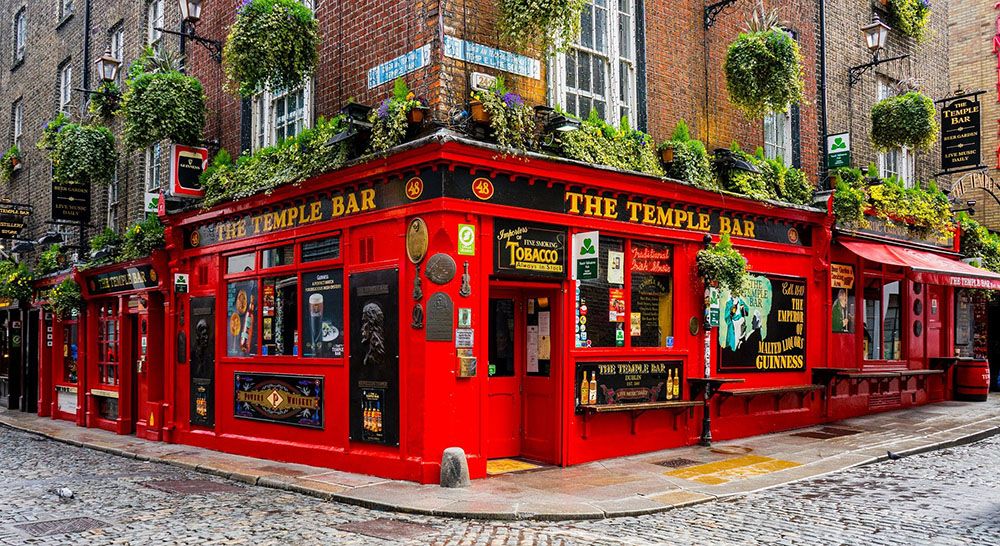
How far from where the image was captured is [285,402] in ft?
41.1

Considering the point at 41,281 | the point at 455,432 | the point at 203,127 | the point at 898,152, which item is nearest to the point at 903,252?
the point at 898,152

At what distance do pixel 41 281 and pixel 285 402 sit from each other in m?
12.0

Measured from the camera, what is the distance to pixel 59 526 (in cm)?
812

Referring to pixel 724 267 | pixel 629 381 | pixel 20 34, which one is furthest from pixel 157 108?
pixel 20 34

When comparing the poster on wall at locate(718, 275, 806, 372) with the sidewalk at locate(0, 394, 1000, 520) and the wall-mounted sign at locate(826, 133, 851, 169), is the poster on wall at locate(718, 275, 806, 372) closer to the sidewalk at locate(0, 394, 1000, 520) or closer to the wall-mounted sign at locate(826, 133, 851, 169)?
the sidewalk at locate(0, 394, 1000, 520)

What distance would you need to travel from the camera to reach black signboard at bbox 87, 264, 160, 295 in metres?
16.1

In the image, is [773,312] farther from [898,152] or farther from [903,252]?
[898,152]

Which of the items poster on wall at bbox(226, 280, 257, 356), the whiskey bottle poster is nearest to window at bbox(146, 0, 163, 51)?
poster on wall at bbox(226, 280, 257, 356)

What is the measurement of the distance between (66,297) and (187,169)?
590cm

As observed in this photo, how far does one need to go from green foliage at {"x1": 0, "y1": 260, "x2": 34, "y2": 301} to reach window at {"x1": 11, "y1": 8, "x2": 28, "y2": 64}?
6990 millimetres

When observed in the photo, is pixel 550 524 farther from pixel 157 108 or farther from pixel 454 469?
pixel 157 108

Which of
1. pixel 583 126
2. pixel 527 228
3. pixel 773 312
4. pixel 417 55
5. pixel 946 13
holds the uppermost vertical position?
pixel 946 13

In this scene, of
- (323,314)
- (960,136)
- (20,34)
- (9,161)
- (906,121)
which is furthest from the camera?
(20,34)

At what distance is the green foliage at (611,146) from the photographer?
37.1ft
